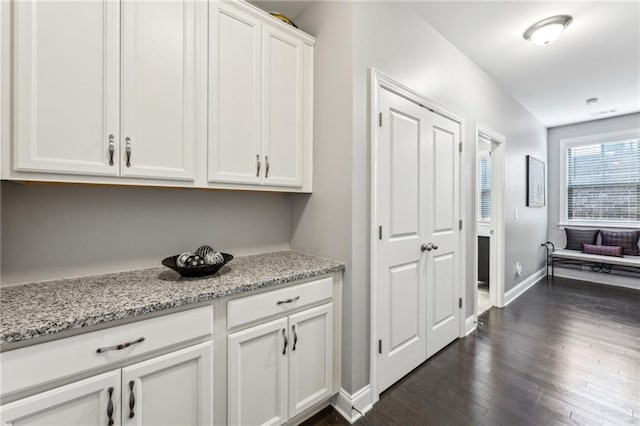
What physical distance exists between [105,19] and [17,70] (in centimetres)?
40

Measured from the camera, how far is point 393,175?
1911 millimetres

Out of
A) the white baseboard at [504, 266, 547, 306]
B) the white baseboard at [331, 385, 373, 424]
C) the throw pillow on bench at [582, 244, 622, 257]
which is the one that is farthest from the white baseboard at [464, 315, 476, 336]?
the throw pillow on bench at [582, 244, 622, 257]

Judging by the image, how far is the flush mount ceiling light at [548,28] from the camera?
7.11 feet

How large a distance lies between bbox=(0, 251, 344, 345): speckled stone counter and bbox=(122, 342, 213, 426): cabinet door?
0.23 meters

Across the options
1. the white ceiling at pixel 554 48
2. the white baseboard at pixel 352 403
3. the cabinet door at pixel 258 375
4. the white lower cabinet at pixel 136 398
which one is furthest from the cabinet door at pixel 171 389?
the white ceiling at pixel 554 48

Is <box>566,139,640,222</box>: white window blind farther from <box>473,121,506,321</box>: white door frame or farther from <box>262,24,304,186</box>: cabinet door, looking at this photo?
<box>262,24,304,186</box>: cabinet door

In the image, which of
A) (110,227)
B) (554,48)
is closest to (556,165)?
(554,48)

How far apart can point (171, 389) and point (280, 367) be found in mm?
512

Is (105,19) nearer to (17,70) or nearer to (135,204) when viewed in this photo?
(17,70)

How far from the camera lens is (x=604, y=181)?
459 cm

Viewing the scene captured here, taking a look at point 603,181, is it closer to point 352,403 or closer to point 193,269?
point 352,403

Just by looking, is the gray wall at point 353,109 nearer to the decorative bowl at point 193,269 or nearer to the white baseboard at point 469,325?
the decorative bowl at point 193,269

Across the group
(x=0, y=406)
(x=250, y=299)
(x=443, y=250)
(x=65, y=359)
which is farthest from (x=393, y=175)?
(x=0, y=406)

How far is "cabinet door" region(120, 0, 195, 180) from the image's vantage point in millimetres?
1273
